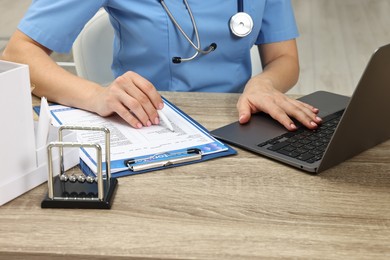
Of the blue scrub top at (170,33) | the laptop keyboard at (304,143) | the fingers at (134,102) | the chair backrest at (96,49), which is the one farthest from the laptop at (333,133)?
the chair backrest at (96,49)

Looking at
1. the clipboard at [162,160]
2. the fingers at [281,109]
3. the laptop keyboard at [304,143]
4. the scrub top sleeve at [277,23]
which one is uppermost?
the scrub top sleeve at [277,23]

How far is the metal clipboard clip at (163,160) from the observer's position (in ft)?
3.30

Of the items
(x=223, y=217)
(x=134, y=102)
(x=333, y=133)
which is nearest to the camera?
(x=223, y=217)

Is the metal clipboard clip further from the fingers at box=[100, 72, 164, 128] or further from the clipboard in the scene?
the fingers at box=[100, 72, 164, 128]

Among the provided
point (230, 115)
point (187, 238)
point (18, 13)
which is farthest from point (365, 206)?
point (18, 13)

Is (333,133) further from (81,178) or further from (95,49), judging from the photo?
(95,49)

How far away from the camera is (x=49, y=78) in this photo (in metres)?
1.31

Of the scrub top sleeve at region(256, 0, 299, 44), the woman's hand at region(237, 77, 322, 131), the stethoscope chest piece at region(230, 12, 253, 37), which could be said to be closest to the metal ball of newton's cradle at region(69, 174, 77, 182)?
the woman's hand at region(237, 77, 322, 131)

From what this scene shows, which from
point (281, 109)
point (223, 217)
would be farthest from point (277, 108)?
point (223, 217)

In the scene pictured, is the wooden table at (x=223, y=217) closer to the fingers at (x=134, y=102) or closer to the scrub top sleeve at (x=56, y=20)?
the fingers at (x=134, y=102)

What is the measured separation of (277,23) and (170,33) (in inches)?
11.5

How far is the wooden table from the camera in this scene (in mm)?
799

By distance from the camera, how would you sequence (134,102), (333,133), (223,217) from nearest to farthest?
(223,217), (333,133), (134,102)

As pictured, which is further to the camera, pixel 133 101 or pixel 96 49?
pixel 96 49
